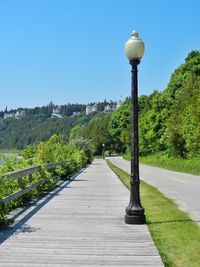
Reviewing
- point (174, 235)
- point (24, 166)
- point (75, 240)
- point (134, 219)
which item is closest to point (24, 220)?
point (134, 219)

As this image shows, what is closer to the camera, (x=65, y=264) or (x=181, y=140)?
(x=65, y=264)

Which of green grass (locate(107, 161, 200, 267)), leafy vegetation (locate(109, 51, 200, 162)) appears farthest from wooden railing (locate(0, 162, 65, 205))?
leafy vegetation (locate(109, 51, 200, 162))

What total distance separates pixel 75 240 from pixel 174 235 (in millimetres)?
1883

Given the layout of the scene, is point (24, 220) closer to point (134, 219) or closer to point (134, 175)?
point (134, 219)

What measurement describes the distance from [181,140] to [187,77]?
14.4 meters

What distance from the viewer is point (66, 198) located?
15531 mm

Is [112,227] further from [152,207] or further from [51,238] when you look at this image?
[152,207]

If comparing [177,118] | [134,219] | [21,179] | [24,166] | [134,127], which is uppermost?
[177,118]

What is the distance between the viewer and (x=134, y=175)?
10562mm

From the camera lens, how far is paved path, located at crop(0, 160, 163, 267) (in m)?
6.70

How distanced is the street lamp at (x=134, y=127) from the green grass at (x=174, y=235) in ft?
1.48

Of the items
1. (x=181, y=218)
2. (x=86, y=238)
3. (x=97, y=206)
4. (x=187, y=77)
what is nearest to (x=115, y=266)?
(x=86, y=238)

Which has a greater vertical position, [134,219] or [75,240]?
[134,219]

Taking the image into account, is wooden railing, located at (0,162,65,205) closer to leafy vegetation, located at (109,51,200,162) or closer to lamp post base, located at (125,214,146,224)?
lamp post base, located at (125,214,146,224)
